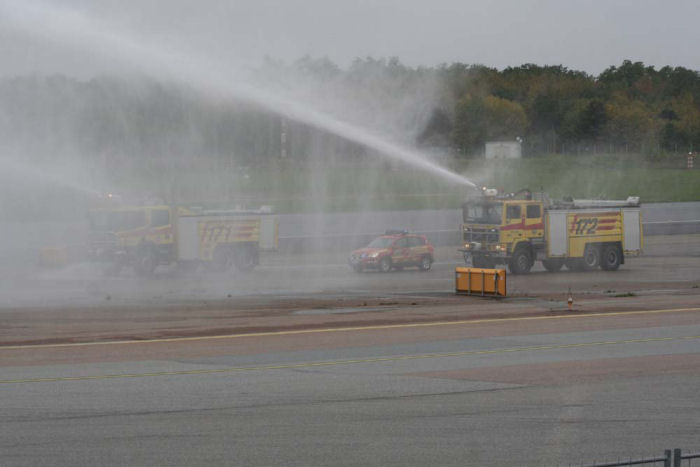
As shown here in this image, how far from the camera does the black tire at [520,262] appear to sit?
4172 cm

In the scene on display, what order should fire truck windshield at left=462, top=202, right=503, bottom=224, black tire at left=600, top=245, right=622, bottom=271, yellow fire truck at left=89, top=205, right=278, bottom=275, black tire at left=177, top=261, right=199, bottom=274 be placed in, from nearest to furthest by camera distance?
yellow fire truck at left=89, top=205, right=278, bottom=275 < fire truck windshield at left=462, top=202, right=503, bottom=224 < black tire at left=177, top=261, right=199, bottom=274 < black tire at left=600, top=245, right=622, bottom=271

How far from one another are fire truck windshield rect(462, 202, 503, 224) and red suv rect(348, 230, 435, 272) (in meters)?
2.62

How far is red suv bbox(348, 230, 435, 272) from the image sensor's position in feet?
141

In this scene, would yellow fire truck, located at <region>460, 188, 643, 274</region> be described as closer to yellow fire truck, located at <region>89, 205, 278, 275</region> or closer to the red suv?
the red suv

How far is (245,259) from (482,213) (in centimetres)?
1106

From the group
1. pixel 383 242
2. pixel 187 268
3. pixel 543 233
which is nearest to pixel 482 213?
pixel 543 233

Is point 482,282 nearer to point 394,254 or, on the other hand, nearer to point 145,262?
point 394,254

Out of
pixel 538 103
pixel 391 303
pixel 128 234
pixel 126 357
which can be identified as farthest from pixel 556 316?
pixel 538 103

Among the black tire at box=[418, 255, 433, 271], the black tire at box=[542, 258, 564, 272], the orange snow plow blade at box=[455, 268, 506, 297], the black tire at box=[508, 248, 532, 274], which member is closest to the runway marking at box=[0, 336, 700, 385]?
the orange snow plow blade at box=[455, 268, 506, 297]

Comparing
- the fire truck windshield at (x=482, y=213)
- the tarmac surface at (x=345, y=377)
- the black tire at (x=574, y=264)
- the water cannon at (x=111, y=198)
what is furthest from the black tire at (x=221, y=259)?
the black tire at (x=574, y=264)

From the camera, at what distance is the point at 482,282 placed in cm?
3222

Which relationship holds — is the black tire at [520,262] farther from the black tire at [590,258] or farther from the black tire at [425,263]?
the black tire at [425,263]

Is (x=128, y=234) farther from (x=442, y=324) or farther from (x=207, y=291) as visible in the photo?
(x=442, y=324)

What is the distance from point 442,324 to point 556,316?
3.73 m
